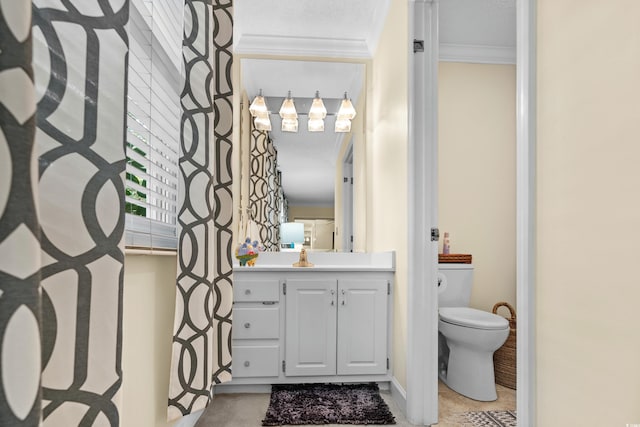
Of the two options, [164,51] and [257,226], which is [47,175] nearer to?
[164,51]

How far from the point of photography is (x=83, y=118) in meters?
0.71

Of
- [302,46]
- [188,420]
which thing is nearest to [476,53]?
[302,46]

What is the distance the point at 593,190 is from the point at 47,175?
1063 millimetres

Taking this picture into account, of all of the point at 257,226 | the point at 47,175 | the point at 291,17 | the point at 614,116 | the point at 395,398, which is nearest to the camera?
the point at 47,175

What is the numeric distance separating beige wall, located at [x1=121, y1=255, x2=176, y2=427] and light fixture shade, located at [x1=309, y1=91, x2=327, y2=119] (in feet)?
6.12

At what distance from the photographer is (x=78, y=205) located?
27.1 inches

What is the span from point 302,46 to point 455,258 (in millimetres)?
1987

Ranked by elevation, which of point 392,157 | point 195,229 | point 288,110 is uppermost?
point 288,110

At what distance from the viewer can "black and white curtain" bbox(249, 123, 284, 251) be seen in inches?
119

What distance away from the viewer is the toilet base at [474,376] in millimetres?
2326

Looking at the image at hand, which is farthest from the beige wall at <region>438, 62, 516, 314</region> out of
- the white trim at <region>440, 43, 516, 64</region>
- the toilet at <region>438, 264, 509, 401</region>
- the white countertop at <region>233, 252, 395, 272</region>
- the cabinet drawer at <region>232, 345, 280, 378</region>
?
the cabinet drawer at <region>232, 345, 280, 378</region>

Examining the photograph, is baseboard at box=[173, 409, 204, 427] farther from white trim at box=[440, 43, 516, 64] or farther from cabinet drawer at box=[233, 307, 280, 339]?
white trim at box=[440, 43, 516, 64]

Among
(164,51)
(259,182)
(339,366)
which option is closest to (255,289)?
(339,366)

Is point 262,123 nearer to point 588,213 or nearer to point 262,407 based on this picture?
point 262,407
